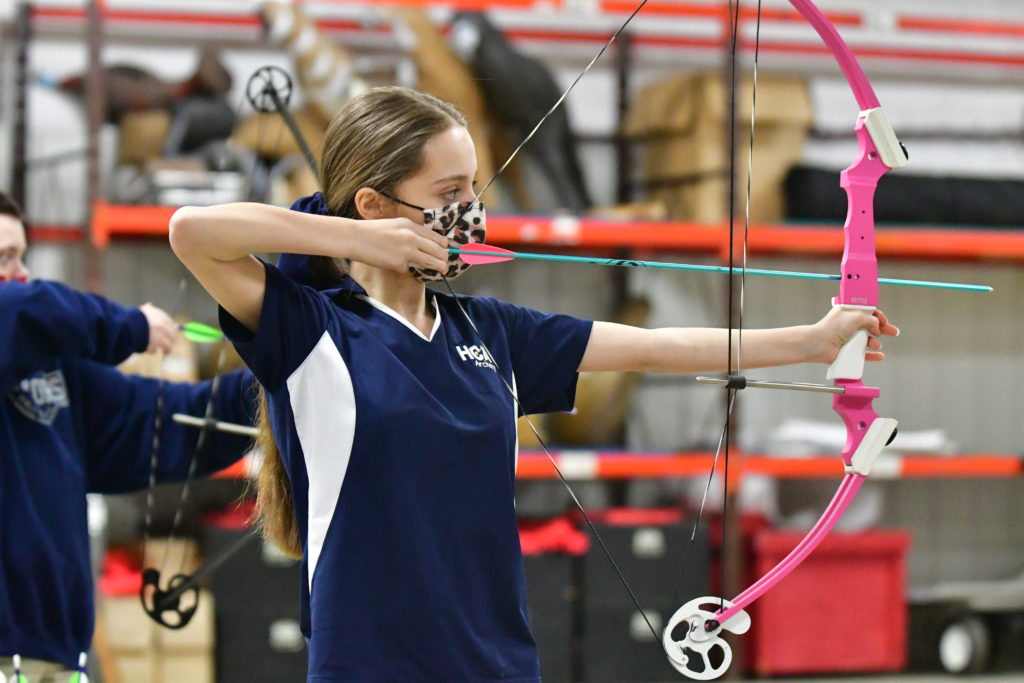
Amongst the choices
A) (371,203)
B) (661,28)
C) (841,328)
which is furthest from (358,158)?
(661,28)

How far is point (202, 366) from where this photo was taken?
10.7 feet

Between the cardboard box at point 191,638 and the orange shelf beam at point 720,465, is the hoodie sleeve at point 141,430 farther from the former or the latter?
the orange shelf beam at point 720,465

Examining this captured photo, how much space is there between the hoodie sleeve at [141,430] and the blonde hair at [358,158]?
0.47 metres

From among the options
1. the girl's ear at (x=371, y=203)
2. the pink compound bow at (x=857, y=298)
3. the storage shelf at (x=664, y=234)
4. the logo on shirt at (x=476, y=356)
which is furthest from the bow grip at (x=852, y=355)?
the storage shelf at (x=664, y=234)

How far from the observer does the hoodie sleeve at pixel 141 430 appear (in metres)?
1.74

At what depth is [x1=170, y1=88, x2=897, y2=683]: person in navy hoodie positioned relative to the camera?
1.09m

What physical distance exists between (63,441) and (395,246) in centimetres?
78

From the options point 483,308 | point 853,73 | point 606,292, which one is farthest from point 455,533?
point 606,292

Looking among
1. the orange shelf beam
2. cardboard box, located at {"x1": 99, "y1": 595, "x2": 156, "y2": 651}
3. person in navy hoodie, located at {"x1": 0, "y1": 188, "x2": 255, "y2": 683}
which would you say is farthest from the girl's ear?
cardboard box, located at {"x1": 99, "y1": 595, "x2": 156, "y2": 651}

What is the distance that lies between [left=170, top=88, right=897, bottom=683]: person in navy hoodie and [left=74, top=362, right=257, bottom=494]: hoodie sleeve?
51 cm

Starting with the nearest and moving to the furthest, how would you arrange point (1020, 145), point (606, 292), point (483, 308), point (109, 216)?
point (483, 308), point (109, 216), point (606, 292), point (1020, 145)

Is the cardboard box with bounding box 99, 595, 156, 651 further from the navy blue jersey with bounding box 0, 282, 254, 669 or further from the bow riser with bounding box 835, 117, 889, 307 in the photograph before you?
the bow riser with bounding box 835, 117, 889, 307

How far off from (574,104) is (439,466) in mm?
2998

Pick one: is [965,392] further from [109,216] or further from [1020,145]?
[109,216]
